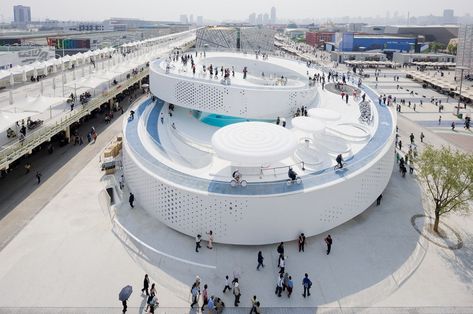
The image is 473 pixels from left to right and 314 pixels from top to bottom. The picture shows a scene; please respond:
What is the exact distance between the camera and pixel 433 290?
49.0ft

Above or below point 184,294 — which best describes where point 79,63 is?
above

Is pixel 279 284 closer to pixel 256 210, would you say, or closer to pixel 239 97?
pixel 256 210

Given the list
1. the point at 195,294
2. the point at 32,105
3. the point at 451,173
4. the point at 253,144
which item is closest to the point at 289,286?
the point at 195,294

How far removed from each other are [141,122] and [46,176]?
7037mm

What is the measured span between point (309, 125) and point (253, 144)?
5072 mm

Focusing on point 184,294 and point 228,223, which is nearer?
point 184,294

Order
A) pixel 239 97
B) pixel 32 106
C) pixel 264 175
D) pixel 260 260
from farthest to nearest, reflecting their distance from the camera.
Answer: pixel 239 97 < pixel 32 106 < pixel 264 175 < pixel 260 260

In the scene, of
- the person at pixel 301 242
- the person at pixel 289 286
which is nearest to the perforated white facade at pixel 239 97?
the person at pixel 301 242

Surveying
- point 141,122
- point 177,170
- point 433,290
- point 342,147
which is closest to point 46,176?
point 141,122

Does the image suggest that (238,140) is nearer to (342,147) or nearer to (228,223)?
(228,223)

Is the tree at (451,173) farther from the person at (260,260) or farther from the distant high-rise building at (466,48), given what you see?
the distant high-rise building at (466,48)

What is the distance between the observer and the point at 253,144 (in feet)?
62.2

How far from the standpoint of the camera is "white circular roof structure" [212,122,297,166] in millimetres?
18114

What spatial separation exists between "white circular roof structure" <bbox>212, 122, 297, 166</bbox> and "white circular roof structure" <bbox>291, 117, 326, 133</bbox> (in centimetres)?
229
